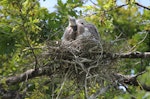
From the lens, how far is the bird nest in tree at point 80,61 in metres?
6.81

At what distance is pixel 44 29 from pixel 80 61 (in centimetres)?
226

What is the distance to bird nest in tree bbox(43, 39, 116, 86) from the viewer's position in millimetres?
6809

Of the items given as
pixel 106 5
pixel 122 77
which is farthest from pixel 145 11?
pixel 122 77

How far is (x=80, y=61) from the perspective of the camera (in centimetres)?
674

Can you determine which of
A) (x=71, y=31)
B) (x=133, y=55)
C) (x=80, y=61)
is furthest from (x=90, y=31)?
(x=80, y=61)

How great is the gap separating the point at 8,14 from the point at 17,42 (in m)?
0.74

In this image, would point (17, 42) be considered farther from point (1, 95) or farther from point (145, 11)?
point (145, 11)

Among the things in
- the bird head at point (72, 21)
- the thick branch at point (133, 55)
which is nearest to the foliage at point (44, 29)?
the thick branch at point (133, 55)

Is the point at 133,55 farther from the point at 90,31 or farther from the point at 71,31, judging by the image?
the point at 71,31

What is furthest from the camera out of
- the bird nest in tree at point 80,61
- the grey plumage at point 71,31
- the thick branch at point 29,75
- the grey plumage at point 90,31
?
the grey plumage at point 71,31

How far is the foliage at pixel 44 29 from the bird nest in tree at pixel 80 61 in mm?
213

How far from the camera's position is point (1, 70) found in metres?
9.28

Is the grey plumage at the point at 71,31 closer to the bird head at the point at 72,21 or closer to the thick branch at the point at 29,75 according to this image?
the bird head at the point at 72,21

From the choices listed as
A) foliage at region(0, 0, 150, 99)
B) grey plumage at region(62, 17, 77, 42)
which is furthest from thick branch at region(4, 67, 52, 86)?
grey plumage at region(62, 17, 77, 42)
